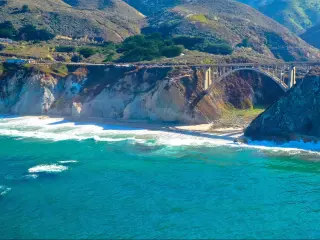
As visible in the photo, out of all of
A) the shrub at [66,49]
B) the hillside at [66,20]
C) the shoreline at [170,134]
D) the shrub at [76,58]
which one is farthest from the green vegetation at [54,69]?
the hillside at [66,20]

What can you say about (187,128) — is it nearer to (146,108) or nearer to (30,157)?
(146,108)

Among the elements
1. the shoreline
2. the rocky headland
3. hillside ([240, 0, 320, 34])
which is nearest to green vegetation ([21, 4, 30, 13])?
the rocky headland

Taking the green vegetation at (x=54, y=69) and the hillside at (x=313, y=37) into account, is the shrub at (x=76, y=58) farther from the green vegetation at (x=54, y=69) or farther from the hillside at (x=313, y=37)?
the hillside at (x=313, y=37)

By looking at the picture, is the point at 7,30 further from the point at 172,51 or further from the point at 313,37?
the point at 313,37

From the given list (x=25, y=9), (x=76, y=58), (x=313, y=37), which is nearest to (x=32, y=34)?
(x=25, y=9)

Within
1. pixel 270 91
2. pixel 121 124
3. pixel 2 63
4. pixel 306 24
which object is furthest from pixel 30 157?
pixel 306 24
